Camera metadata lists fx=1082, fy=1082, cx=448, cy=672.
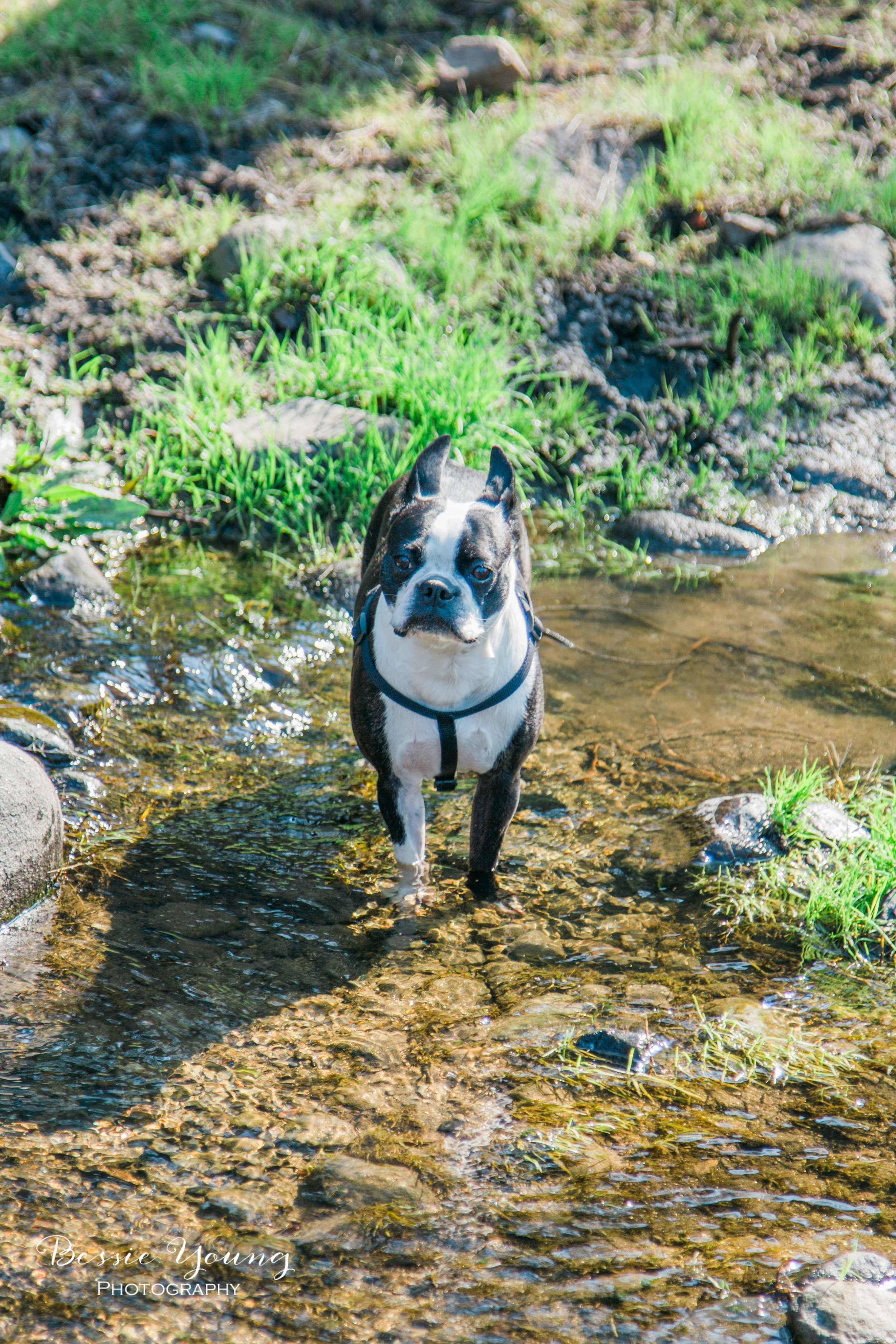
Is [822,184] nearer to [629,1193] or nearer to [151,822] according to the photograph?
[151,822]

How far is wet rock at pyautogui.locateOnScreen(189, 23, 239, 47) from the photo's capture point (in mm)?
8289

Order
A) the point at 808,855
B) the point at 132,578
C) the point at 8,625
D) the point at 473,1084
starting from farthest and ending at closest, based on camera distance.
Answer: the point at 132,578 < the point at 8,625 < the point at 808,855 < the point at 473,1084

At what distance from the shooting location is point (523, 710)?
9.96 ft

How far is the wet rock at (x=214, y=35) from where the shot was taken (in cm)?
829

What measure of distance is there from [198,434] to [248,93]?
382 cm

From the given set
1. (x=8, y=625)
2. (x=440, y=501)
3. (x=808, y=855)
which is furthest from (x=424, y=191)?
(x=808, y=855)

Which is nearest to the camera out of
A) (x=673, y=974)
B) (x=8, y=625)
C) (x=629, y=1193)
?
(x=629, y=1193)

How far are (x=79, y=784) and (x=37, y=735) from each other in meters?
0.24

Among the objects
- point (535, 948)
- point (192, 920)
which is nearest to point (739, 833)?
point (535, 948)

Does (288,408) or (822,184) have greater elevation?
(822,184)

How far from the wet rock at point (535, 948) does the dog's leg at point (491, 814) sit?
0.85 feet

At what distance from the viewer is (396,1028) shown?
8.84 feet

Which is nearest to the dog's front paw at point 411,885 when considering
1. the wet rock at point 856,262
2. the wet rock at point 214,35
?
the wet rock at point 856,262

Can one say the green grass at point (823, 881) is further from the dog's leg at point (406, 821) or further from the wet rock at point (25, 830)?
the wet rock at point (25, 830)
